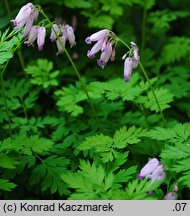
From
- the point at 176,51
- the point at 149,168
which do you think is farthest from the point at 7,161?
the point at 176,51

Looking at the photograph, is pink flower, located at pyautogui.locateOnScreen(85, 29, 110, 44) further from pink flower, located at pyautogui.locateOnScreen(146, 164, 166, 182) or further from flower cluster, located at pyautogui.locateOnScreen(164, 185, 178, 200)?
flower cluster, located at pyautogui.locateOnScreen(164, 185, 178, 200)

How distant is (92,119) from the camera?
12.6 ft

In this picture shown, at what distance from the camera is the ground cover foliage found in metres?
2.71

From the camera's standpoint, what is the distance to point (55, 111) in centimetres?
439

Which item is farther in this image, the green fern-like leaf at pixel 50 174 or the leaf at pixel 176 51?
the leaf at pixel 176 51

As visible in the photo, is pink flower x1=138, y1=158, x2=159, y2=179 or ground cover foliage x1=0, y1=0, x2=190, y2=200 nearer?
pink flower x1=138, y1=158, x2=159, y2=179

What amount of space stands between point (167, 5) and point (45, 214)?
4.62 metres

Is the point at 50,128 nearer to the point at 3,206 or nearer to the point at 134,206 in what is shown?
the point at 3,206

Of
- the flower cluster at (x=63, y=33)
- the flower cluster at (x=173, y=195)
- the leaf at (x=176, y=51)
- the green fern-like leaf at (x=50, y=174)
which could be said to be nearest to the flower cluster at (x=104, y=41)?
the flower cluster at (x=63, y=33)

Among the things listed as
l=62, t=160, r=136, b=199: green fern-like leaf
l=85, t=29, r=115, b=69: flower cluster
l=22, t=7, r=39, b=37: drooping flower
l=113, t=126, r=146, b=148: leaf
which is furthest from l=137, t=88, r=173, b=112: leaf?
l=22, t=7, r=39, b=37: drooping flower

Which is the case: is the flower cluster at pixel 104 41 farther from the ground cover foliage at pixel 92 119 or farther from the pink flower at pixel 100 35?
the ground cover foliage at pixel 92 119

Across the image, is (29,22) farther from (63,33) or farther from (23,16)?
(63,33)

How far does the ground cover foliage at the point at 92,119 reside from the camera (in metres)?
2.71

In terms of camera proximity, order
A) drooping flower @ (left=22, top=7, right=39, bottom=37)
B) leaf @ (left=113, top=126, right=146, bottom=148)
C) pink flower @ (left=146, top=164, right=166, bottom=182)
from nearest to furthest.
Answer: pink flower @ (left=146, top=164, right=166, bottom=182) < leaf @ (left=113, top=126, right=146, bottom=148) < drooping flower @ (left=22, top=7, right=39, bottom=37)
